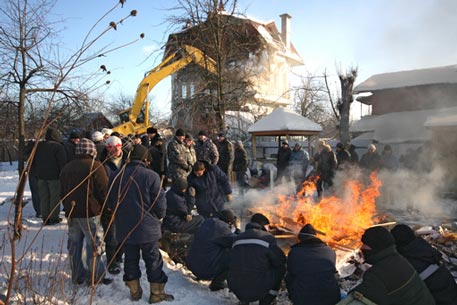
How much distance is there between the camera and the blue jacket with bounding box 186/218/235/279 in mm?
5125

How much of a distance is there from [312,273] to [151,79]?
40.5 feet

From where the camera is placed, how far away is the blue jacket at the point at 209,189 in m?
7.03

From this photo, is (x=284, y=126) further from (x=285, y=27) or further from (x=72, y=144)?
(x=285, y=27)

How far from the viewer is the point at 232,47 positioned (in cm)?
1545

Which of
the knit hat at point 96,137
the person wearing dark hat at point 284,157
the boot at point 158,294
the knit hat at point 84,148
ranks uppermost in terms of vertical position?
the knit hat at point 96,137

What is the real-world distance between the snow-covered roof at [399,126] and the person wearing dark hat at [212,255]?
15.0 m

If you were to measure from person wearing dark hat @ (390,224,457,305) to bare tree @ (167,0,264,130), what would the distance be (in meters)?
10.4

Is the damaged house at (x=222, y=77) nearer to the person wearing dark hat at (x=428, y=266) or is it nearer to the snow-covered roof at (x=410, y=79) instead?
the snow-covered roof at (x=410, y=79)

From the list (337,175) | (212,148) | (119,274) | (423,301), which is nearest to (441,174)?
(337,175)

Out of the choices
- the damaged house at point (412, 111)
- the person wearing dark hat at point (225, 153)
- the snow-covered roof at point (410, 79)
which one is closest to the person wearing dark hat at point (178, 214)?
the person wearing dark hat at point (225, 153)

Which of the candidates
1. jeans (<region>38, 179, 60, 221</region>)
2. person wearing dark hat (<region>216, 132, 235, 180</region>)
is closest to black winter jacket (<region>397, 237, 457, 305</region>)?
jeans (<region>38, 179, 60, 221</region>)

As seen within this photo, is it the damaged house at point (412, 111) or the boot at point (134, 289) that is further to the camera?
the damaged house at point (412, 111)

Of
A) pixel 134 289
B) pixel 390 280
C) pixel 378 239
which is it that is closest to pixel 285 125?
pixel 134 289

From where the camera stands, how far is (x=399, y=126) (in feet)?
62.7
